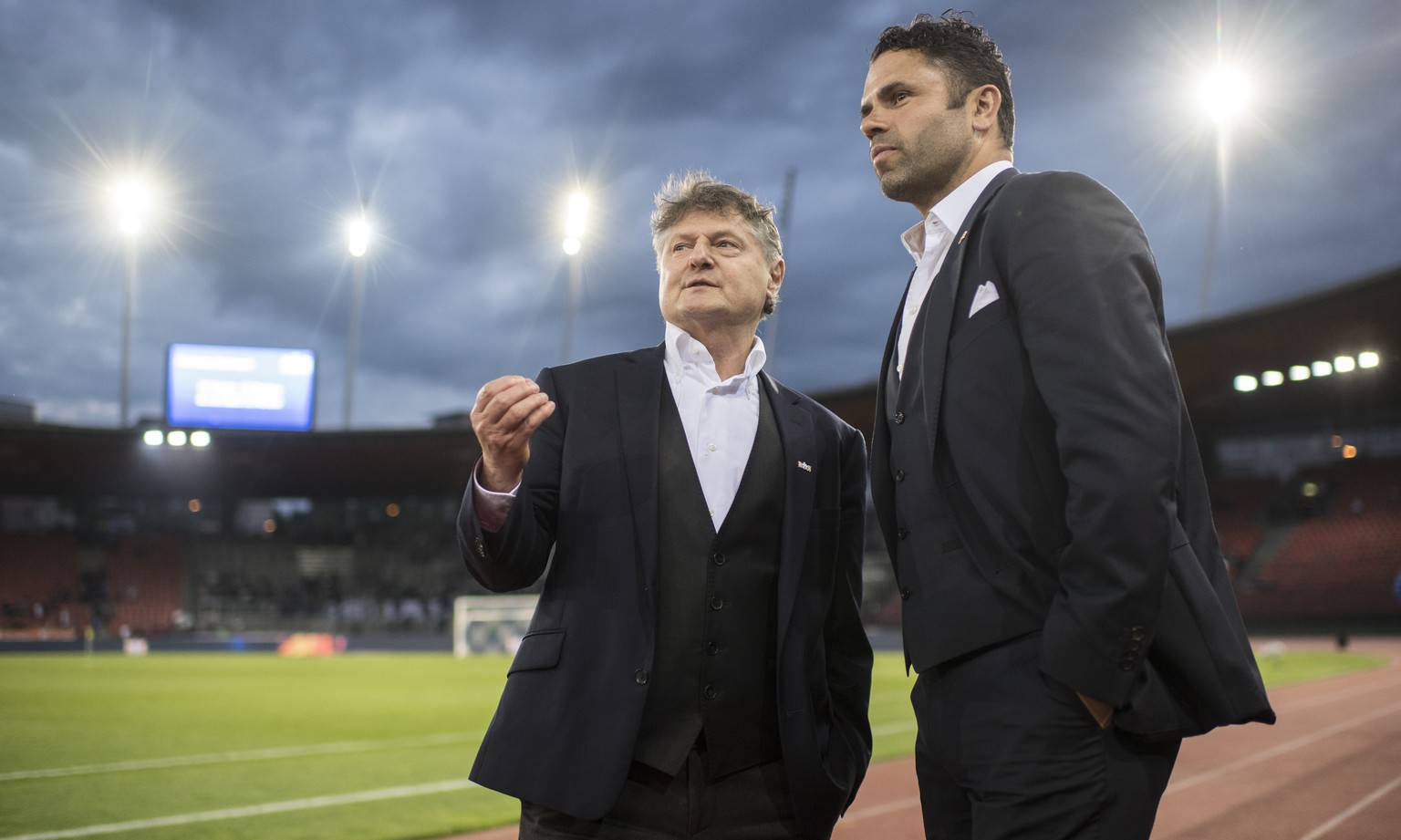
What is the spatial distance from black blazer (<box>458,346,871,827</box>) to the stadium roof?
23256mm

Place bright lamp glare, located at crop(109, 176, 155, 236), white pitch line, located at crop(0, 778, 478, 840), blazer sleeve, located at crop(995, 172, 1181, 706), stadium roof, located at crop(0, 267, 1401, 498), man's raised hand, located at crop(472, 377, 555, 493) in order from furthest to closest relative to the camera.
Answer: bright lamp glare, located at crop(109, 176, 155, 236) → stadium roof, located at crop(0, 267, 1401, 498) → white pitch line, located at crop(0, 778, 478, 840) → man's raised hand, located at crop(472, 377, 555, 493) → blazer sleeve, located at crop(995, 172, 1181, 706)

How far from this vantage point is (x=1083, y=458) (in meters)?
1.92

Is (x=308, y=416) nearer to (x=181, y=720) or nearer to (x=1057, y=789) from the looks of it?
(x=181, y=720)

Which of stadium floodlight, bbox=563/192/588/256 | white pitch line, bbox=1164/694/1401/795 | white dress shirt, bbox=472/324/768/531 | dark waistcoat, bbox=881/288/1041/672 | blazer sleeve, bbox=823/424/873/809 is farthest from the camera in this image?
stadium floodlight, bbox=563/192/588/256

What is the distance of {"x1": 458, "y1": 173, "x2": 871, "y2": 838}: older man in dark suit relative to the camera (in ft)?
8.58

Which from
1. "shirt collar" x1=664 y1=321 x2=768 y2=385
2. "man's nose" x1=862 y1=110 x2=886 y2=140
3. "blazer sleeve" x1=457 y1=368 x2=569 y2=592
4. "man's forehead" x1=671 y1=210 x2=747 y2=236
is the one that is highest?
"man's nose" x1=862 y1=110 x2=886 y2=140

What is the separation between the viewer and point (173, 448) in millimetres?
40938

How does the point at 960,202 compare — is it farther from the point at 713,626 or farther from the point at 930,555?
the point at 713,626

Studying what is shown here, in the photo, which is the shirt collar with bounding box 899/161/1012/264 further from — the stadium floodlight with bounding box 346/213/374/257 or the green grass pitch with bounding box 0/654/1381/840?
the stadium floodlight with bounding box 346/213/374/257

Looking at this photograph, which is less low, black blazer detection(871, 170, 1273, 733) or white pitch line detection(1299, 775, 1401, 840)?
black blazer detection(871, 170, 1273, 733)

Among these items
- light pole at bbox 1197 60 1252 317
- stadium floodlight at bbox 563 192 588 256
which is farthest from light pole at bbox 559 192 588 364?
light pole at bbox 1197 60 1252 317

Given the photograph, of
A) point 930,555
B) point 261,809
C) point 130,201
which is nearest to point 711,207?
point 930,555

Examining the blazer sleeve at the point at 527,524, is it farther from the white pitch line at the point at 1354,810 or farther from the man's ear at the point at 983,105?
the white pitch line at the point at 1354,810

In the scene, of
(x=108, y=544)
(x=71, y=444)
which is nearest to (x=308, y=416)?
(x=71, y=444)
